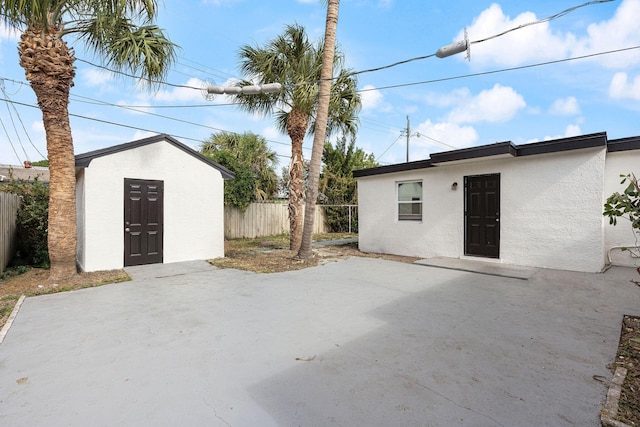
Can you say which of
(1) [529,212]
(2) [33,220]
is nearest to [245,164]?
(2) [33,220]

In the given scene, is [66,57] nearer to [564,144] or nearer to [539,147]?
[539,147]

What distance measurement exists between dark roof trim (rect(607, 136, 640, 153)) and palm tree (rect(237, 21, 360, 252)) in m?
6.31

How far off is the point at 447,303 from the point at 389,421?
116 inches

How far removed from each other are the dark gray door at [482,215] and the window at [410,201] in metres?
1.36

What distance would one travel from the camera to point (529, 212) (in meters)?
6.99

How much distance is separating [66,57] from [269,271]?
576 cm

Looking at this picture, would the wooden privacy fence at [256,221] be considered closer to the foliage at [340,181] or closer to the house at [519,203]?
the foliage at [340,181]

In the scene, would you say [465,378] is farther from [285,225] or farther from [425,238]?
[285,225]

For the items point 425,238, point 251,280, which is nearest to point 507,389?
point 251,280

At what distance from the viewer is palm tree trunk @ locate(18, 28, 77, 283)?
17.9ft

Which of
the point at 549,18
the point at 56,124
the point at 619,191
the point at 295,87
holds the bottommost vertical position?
the point at 619,191

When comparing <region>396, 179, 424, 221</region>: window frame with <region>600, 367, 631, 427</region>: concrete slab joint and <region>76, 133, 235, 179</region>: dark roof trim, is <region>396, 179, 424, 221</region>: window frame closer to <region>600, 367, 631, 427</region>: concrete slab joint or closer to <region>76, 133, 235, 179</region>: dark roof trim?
<region>76, 133, 235, 179</region>: dark roof trim

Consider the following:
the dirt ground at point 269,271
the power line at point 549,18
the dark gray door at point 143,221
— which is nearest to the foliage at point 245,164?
the dirt ground at point 269,271

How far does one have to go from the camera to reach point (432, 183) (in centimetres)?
863
